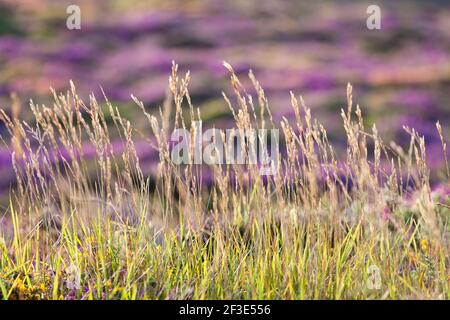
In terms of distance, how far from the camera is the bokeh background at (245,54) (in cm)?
1341

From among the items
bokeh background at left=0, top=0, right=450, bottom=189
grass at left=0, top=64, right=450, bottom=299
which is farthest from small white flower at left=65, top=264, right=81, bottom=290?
bokeh background at left=0, top=0, right=450, bottom=189

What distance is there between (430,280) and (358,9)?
57.9 ft

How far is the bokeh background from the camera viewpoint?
44.0 ft

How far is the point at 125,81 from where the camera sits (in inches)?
623

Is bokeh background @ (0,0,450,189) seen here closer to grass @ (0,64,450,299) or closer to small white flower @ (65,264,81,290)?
grass @ (0,64,450,299)

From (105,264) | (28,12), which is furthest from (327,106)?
(105,264)

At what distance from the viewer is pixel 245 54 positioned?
16.2 m

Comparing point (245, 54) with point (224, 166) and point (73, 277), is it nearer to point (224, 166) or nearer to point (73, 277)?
point (224, 166)

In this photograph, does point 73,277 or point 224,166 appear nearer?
point 73,277

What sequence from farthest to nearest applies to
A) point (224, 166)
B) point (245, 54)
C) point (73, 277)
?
point (245, 54), point (224, 166), point (73, 277)

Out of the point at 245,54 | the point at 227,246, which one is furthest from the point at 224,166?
the point at 245,54

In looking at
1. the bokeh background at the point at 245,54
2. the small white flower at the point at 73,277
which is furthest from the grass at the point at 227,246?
the bokeh background at the point at 245,54

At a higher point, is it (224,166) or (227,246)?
(224,166)

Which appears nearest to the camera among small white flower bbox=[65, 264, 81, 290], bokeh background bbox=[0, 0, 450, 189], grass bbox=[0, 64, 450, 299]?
grass bbox=[0, 64, 450, 299]
